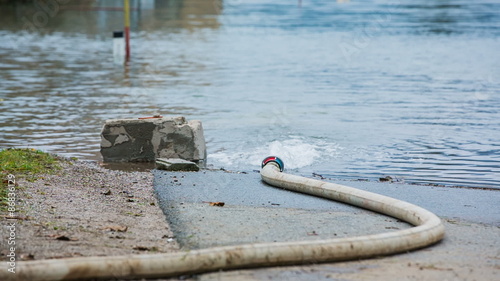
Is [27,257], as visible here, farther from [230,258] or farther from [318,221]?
[318,221]

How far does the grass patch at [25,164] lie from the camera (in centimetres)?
866

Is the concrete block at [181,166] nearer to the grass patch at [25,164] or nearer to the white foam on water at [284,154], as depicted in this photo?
the white foam on water at [284,154]

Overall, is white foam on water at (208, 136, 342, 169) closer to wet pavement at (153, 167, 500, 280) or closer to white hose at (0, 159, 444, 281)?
wet pavement at (153, 167, 500, 280)

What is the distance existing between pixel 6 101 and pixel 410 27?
26.5 meters

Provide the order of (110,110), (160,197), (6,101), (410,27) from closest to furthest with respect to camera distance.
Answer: (160,197), (110,110), (6,101), (410,27)

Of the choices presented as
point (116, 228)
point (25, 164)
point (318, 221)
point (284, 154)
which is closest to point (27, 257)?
point (116, 228)

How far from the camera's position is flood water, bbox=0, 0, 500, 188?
37.8 ft

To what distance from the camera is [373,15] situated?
48750mm

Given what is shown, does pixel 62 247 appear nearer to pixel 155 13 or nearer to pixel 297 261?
pixel 297 261

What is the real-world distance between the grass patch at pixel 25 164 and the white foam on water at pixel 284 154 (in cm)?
225

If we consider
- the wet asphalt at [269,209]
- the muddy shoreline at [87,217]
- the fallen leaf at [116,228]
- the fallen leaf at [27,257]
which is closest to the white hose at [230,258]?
the fallen leaf at [27,257]

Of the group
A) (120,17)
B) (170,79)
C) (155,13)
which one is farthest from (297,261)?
(155,13)

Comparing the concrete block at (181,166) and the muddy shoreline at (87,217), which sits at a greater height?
the muddy shoreline at (87,217)

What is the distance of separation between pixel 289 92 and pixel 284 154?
23.2 ft
